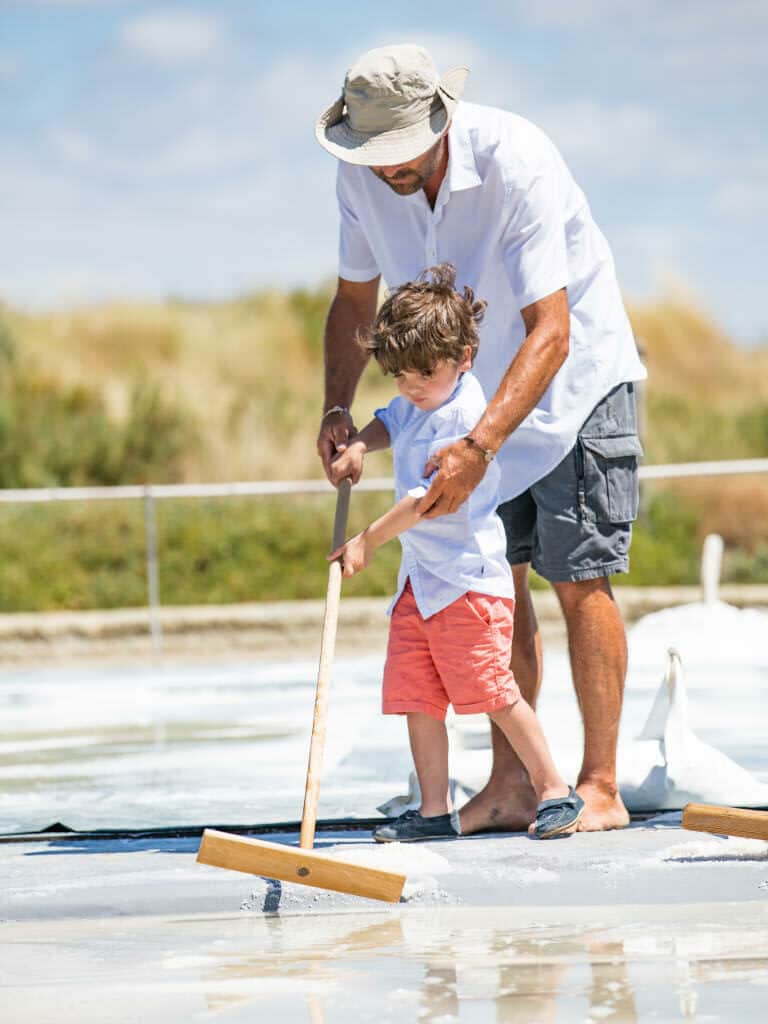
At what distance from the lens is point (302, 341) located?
19562mm

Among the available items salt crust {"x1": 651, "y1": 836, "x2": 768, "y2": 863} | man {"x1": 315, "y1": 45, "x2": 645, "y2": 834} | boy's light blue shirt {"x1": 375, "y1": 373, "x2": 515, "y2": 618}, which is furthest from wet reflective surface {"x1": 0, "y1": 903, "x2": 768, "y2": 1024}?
boy's light blue shirt {"x1": 375, "y1": 373, "x2": 515, "y2": 618}

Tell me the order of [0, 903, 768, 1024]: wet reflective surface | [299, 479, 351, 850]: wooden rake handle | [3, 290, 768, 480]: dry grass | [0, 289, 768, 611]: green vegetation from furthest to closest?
[3, 290, 768, 480]: dry grass, [0, 289, 768, 611]: green vegetation, [299, 479, 351, 850]: wooden rake handle, [0, 903, 768, 1024]: wet reflective surface

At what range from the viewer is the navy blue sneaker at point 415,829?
365 cm

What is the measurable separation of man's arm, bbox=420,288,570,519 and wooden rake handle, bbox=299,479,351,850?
21cm

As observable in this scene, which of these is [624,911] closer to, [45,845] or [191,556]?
[45,845]

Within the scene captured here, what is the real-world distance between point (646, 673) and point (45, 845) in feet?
12.4

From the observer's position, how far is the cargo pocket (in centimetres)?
374

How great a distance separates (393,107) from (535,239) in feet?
1.25

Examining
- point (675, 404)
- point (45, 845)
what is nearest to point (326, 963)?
point (45, 845)

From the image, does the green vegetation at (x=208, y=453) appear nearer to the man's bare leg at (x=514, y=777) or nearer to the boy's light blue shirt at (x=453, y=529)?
the man's bare leg at (x=514, y=777)

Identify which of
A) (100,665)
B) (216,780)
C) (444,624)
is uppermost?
(444,624)

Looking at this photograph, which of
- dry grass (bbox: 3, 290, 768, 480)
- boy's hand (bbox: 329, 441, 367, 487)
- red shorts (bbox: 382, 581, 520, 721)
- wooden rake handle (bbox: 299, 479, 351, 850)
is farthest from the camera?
dry grass (bbox: 3, 290, 768, 480)

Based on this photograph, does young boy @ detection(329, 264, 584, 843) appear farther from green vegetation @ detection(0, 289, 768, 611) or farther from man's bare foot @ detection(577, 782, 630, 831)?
green vegetation @ detection(0, 289, 768, 611)

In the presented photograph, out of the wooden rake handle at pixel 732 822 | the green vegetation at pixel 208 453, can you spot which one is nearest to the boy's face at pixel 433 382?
the wooden rake handle at pixel 732 822
